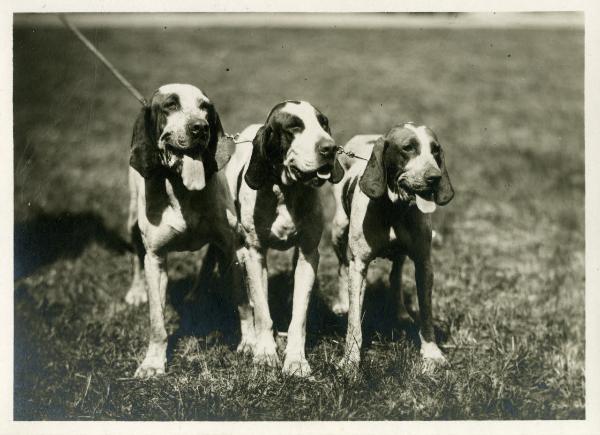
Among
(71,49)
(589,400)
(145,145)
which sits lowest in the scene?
(589,400)

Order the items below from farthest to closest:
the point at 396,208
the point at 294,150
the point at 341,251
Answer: the point at 341,251 < the point at 396,208 < the point at 294,150

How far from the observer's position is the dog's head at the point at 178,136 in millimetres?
4902

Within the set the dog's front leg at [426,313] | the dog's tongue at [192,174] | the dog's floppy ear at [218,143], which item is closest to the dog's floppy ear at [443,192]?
the dog's front leg at [426,313]

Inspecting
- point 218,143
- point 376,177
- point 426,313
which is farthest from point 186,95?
point 426,313

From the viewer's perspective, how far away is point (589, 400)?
5391 millimetres

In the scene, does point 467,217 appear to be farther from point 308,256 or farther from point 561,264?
point 308,256

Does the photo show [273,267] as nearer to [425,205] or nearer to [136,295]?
[136,295]

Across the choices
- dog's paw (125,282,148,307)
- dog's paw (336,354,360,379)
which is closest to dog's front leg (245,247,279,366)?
dog's paw (336,354,360,379)

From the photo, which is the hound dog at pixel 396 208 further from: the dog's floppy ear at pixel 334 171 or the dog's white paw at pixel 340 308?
the dog's white paw at pixel 340 308

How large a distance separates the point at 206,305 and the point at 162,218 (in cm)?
125

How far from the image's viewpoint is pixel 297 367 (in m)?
5.17

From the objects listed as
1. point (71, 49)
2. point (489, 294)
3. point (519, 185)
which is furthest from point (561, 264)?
point (71, 49)

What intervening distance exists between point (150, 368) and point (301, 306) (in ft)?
4.06

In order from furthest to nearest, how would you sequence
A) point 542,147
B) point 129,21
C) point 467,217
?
point 542,147 → point 467,217 → point 129,21
